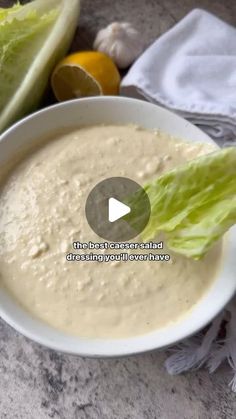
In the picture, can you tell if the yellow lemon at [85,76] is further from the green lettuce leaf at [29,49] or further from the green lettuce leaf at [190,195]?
the green lettuce leaf at [190,195]

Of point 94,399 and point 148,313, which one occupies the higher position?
point 148,313

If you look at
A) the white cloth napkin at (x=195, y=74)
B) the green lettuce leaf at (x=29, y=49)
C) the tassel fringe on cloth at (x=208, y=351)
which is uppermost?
the green lettuce leaf at (x=29, y=49)

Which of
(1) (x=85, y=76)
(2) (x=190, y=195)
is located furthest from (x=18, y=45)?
(2) (x=190, y=195)

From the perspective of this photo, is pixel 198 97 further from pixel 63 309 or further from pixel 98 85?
pixel 63 309

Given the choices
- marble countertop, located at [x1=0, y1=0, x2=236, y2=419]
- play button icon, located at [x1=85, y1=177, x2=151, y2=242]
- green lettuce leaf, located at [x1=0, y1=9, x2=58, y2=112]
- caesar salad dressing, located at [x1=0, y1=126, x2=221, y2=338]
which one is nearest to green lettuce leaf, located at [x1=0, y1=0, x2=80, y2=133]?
green lettuce leaf, located at [x1=0, y1=9, x2=58, y2=112]

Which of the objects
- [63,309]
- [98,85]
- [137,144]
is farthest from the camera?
[98,85]

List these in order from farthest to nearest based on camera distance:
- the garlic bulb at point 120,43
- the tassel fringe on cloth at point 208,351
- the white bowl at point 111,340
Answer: the garlic bulb at point 120,43, the tassel fringe on cloth at point 208,351, the white bowl at point 111,340

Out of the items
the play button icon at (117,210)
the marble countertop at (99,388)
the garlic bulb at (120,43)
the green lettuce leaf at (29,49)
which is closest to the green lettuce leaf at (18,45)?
the green lettuce leaf at (29,49)

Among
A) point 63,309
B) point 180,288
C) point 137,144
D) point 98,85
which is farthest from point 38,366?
point 98,85
